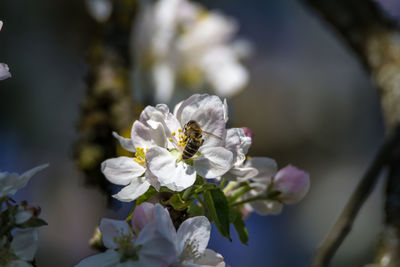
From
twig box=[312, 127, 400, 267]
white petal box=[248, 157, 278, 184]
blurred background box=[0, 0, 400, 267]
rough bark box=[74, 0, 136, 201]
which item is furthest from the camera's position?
blurred background box=[0, 0, 400, 267]

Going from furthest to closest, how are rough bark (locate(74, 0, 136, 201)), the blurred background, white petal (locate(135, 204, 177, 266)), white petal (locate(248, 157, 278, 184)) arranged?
1. the blurred background
2. rough bark (locate(74, 0, 136, 201))
3. white petal (locate(248, 157, 278, 184))
4. white petal (locate(135, 204, 177, 266))

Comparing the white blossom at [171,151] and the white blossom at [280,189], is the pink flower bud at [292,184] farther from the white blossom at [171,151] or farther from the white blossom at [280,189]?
the white blossom at [171,151]

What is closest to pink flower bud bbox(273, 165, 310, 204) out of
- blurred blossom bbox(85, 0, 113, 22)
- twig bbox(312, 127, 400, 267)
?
twig bbox(312, 127, 400, 267)

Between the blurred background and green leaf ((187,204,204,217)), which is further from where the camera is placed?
the blurred background

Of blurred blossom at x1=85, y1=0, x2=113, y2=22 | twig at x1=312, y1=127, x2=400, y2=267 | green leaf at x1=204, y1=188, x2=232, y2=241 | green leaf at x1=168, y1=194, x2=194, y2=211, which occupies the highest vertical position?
blurred blossom at x1=85, y1=0, x2=113, y2=22

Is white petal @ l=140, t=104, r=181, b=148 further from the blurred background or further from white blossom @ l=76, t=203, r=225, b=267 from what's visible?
the blurred background

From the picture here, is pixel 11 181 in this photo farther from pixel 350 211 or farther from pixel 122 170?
pixel 350 211

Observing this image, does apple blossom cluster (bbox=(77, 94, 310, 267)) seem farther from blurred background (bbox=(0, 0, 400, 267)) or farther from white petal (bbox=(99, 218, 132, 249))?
blurred background (bbox=(0, 0, 400, 267))

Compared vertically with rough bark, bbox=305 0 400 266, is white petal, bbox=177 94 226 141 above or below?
above
